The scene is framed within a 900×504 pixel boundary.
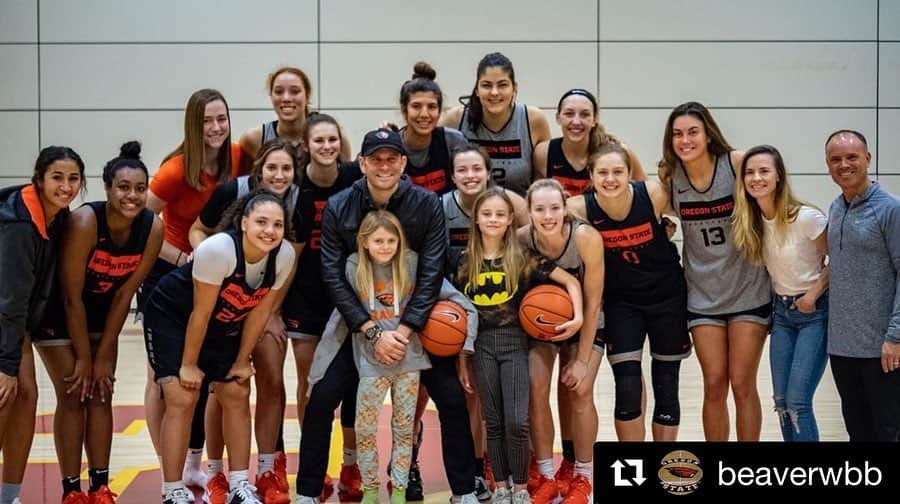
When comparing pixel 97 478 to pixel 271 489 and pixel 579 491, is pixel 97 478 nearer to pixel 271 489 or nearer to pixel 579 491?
pixel 271 489

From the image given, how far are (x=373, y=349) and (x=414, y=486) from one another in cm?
71

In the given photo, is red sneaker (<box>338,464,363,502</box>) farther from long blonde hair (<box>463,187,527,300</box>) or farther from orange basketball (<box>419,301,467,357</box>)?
long blonde hair (<box>463,187,527,300</box>)

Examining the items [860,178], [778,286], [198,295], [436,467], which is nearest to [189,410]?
[198,295]

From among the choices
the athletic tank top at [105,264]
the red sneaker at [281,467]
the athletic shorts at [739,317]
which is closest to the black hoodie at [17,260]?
the athletic tank top at [105,264]

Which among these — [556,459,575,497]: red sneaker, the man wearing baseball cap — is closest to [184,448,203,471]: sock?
the man wearing baseball cap

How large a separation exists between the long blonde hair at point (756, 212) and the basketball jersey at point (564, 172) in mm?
710

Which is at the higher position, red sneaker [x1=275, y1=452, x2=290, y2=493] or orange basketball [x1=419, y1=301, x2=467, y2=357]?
orange basketball [x1=419, y1=301, x2=467, y2=357]

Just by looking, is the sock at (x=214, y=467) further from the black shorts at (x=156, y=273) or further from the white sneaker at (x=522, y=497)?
the white sneaker at (x=522, y=497)

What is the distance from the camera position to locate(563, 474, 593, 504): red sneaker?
13.4 feet

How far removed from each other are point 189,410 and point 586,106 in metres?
2.16

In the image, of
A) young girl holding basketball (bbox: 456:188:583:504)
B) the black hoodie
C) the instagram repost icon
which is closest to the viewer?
the instagram repost icon

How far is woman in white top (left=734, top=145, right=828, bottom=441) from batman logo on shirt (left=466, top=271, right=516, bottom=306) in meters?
0.98

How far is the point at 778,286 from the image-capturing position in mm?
4145

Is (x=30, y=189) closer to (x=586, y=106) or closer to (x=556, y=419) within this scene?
(x=586, y=106)
